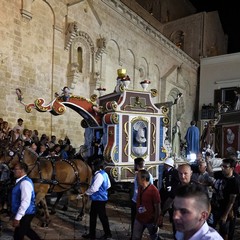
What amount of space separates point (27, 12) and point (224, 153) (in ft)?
37.5

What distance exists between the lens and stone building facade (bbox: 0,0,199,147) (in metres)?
11.6

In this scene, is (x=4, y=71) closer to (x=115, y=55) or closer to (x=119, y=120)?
(x=119, y=120)

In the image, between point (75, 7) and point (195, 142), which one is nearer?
point (195, 142)

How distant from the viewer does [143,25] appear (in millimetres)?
20875

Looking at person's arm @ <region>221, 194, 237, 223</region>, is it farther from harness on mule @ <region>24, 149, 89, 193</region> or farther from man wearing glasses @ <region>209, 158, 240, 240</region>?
harness on mule @ <region>24, 149, 89, 193</region>

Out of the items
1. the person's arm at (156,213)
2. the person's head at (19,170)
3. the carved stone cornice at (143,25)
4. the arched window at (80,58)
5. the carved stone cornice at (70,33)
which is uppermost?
the carved stone cornice at (143,25)

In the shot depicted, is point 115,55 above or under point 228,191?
above

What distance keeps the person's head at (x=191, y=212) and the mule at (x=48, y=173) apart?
169 inches

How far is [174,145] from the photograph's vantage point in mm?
11930

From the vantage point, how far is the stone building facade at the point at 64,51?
11586 millimetres

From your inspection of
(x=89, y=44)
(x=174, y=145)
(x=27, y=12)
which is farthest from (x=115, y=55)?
(x=174, y=145)

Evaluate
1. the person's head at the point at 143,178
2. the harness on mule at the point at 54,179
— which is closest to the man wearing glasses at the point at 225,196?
the person's head at the point at 143,178

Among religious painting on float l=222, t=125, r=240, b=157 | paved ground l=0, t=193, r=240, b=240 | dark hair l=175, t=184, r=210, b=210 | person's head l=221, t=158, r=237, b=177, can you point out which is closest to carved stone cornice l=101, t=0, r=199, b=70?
religious painting on float l=222, t=125, r=240, b=157

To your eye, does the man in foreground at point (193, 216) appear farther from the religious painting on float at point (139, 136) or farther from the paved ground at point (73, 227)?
the religious painting on float at point (139, 136)
